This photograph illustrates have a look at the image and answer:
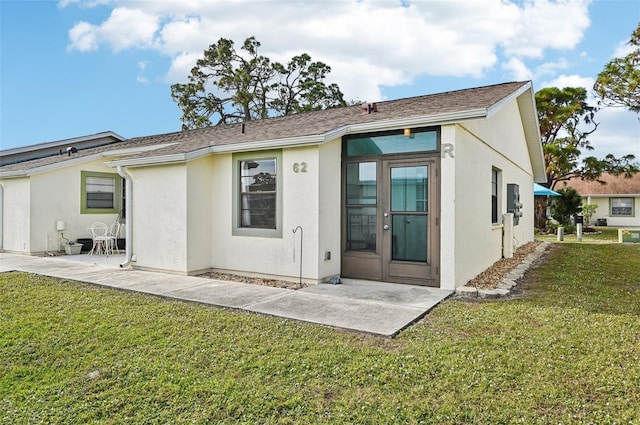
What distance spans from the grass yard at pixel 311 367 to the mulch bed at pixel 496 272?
1458mm

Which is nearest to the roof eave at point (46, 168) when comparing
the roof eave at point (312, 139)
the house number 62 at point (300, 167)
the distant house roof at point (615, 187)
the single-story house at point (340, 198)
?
the single-story house at point (340, 198)

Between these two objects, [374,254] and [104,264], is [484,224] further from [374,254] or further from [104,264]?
[104,264]

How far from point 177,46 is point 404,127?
1784 cm

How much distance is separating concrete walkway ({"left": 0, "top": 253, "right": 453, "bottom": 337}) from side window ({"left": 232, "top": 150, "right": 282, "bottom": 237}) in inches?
47.9

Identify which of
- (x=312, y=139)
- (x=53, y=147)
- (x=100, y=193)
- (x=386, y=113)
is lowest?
(x=100, y=193)

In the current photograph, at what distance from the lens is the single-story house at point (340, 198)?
21.8 ft

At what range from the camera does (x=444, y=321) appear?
4.79 m

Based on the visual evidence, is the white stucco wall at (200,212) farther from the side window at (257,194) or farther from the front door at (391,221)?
the front door at (391,221)

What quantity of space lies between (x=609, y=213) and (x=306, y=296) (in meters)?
32.0

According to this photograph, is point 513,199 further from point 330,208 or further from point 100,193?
point 100,193

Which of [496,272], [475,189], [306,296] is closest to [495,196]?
[496,272]

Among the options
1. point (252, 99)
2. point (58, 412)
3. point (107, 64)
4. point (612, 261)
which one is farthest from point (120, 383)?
point (252, 99)

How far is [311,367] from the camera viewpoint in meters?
3.46

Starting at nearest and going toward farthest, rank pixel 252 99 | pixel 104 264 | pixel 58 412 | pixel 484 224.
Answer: pixel 58 412 → pixel 484 224 → pixel 104 264 → pixel 252 99
